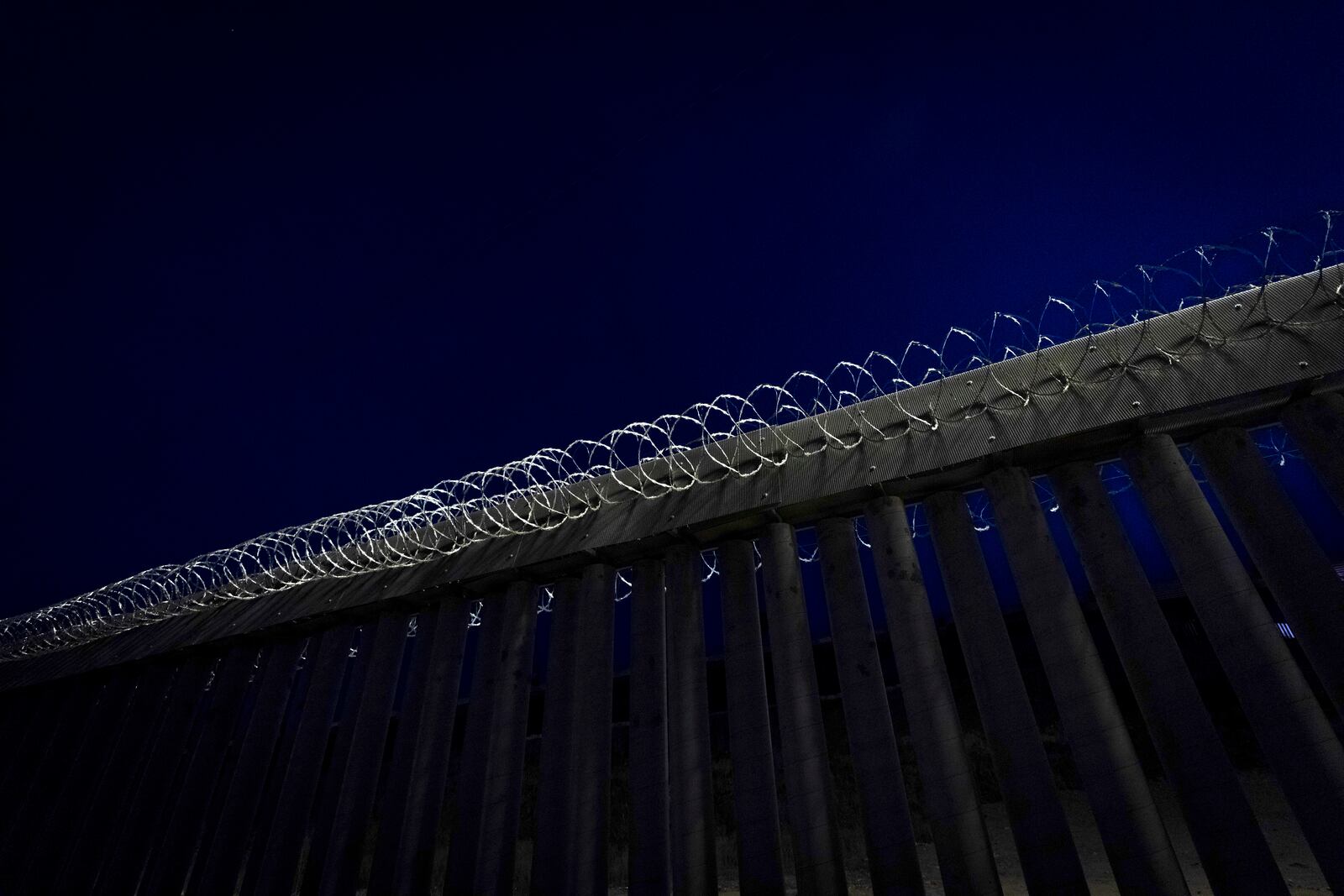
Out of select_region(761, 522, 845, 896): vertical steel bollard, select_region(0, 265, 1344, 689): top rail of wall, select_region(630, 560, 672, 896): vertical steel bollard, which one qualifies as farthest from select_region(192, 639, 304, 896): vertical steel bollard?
select_region(761, 522, 845, 896): vertical steel bollard

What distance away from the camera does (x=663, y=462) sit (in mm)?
5590

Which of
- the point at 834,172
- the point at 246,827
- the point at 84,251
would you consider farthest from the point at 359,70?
the point at 246,827

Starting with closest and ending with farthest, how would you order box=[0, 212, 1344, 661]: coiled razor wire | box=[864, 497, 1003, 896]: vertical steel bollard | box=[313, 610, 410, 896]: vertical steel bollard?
box=[864, 497, 1003, 896]: vertical steel bollard → box=[0, 212, 1344, 661]: coiled razor wire → box=[313, 610, 410, 896]: vertical steel bollard

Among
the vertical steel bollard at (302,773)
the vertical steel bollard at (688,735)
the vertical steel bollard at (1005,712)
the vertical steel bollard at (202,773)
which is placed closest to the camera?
the vertical steel bollard at (1005,712)

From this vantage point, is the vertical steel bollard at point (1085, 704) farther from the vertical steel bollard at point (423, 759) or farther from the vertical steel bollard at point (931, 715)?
the vertical steel bollard at point (423, 759)

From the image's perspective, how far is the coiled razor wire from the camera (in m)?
3.80

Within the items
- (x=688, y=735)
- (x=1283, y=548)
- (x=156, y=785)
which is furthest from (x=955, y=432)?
(x=156, y=785)

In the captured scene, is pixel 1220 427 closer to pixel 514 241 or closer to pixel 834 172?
pixel 834 172

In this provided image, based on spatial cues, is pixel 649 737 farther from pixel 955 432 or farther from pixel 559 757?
pixel 955 432

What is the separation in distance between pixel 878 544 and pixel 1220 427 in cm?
194

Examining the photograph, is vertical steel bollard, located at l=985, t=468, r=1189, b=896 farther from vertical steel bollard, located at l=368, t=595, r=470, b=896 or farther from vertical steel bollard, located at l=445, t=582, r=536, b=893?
vertical steel bollard, located at l=368, t=595, r=470, b=896

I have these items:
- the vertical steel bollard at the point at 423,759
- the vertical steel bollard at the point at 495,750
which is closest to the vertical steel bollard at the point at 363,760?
the vertical steel bollard at the point at 423,759

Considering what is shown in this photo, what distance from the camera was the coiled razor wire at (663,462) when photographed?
150 inches

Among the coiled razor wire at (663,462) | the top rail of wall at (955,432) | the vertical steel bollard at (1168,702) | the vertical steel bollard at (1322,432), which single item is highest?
the coiled razor wire at (663,462)
